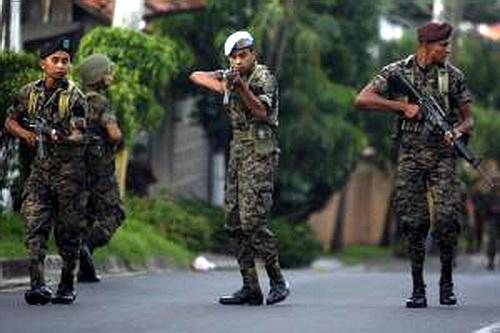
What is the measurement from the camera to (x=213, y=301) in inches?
440

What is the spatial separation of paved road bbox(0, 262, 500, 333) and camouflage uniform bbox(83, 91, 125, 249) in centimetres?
49

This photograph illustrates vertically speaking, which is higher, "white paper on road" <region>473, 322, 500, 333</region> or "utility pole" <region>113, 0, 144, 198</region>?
"utility pole" <region>113, 0, 144, 198</region>

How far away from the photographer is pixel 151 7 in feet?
74.9

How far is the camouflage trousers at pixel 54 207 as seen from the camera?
414 inches

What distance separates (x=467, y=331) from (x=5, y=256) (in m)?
5.71

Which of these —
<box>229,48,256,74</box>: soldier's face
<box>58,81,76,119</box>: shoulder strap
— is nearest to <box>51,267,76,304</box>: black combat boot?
<box>58,81,76,119</box>: shoulder strap

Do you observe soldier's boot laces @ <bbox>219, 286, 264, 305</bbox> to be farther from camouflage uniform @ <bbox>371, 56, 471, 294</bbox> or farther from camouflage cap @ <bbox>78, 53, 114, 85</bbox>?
camouflage cap @ <bbox>78, 53, 114, 85</bbox>

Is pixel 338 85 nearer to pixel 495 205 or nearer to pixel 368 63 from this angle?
pixel 368 63

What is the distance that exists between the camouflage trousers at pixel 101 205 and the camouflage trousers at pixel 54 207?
171cm

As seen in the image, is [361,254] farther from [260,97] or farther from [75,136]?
[260,97]

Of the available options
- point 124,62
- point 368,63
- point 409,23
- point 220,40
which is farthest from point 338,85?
point 409,23

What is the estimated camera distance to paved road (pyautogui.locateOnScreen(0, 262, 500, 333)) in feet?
29.6

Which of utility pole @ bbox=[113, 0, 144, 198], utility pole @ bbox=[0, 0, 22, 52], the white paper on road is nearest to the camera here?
the white paper on road

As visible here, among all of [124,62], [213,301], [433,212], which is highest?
[124,62]
